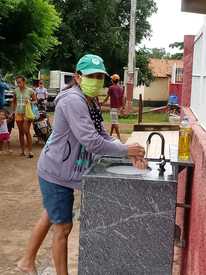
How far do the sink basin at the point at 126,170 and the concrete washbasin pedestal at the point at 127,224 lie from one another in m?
0.15

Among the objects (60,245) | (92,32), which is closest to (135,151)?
(60,245)

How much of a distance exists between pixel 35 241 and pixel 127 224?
3.58ft

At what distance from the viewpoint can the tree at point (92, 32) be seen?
1137 inches

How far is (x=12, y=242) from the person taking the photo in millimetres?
5344

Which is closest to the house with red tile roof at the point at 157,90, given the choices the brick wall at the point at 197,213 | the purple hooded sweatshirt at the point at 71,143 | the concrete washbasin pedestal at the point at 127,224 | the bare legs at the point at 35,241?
the brick wall at the point at 197,213

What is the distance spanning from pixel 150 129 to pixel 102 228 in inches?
382

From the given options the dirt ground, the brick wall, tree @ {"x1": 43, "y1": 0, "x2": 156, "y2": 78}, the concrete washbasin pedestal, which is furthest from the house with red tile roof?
the concrete washbasin pedestal

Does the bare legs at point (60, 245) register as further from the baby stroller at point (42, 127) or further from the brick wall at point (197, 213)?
the baby stroller at point (42, 127)

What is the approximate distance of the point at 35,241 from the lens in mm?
4180

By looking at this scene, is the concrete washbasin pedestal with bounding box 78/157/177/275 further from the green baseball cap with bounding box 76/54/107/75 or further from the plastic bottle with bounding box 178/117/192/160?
the green baseball cap with bounding box 76/54/107/75

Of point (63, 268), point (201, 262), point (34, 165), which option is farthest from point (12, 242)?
point (34, 165)

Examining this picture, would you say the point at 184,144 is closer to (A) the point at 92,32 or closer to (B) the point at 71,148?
(B) the point at 71,148

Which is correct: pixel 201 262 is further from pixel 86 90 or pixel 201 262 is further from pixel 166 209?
pixel 86 90

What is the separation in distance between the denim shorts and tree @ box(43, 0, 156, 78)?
25.4 metres
